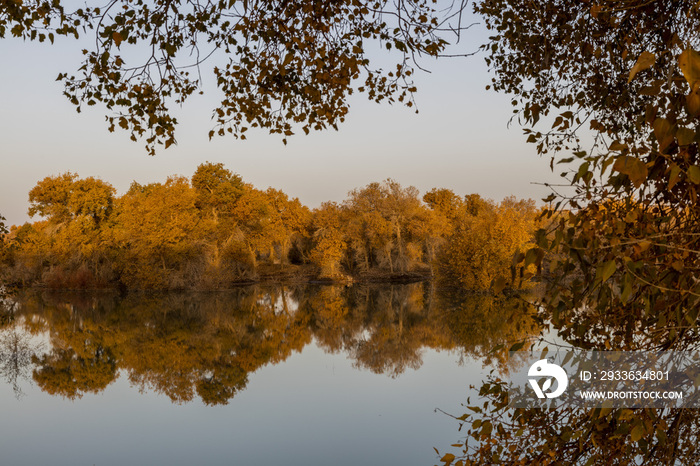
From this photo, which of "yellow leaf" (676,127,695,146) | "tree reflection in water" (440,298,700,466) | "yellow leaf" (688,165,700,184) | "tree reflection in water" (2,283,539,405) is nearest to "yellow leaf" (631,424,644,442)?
"tree reflection in water" (440,298,700,466)

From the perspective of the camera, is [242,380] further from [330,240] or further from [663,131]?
[330,240]

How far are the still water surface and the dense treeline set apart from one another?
736cm

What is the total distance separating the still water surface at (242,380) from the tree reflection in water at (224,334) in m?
0.09

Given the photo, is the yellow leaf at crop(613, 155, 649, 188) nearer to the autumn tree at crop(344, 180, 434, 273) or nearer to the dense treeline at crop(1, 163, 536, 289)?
the dense treeline at crop(1, 163, 536, 289)

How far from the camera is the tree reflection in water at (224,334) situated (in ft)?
57.9

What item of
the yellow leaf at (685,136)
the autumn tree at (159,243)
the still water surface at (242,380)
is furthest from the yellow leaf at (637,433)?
the autumn tree at (159,243)

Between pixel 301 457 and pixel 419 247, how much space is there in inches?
1203

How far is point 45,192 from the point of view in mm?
41125

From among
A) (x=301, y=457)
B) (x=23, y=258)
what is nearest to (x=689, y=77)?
(x=301, y=457)

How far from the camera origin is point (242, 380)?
57.3 feet

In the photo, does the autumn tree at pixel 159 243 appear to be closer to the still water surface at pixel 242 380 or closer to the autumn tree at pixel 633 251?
the still water surface at pixel 242 380

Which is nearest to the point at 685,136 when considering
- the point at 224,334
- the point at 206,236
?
the point at 224,334

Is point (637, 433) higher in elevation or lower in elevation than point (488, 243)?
lower

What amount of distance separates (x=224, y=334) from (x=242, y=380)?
5.71m
